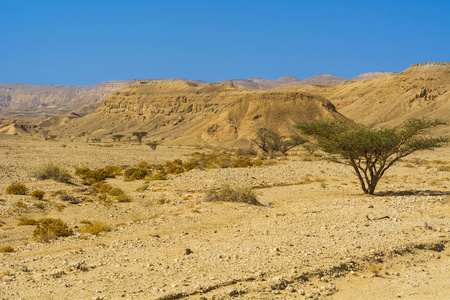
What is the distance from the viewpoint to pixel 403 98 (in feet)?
Result: 341

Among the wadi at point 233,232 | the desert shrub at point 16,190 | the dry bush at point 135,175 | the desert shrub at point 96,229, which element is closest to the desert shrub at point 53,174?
the wadi at point 233,232

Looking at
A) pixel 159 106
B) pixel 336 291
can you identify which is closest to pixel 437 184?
pixel 336 291

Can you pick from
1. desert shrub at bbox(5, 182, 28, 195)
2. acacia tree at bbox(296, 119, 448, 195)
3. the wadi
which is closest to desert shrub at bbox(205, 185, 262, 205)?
the wadi

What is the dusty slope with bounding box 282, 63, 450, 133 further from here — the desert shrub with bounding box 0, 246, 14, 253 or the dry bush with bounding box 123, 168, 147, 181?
the desert shrub with bounding box 0, 246, 14, 253

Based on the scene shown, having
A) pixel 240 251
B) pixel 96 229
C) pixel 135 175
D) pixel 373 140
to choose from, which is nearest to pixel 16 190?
pixel 135 175

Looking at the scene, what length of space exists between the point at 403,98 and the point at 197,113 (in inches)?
2298

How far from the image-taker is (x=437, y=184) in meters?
23.0

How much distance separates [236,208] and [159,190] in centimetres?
748

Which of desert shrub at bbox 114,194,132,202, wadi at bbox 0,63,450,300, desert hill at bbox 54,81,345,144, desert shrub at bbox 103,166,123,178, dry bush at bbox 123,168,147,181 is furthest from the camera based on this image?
desert hill at bbox 54,81,345,144

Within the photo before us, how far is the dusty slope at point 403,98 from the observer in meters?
95.1

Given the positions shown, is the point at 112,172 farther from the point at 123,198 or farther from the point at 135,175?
the point at 123,198

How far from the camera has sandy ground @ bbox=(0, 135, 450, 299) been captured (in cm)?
792

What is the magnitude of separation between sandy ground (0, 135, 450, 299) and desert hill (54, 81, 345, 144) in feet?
186

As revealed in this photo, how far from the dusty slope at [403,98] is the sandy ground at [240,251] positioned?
83096 millimetres
